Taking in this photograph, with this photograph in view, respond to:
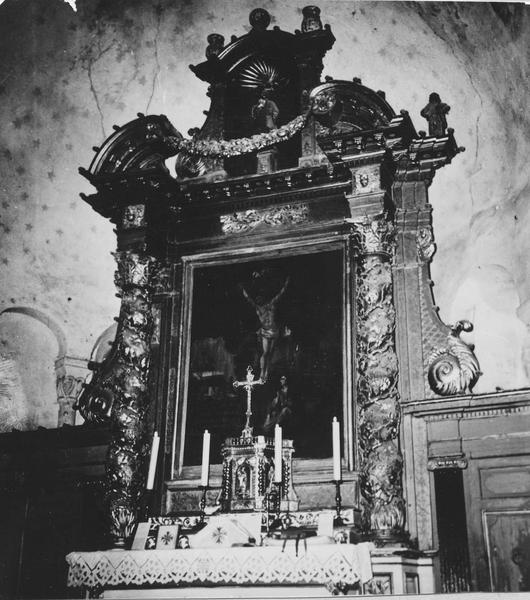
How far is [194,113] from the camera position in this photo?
812 cm

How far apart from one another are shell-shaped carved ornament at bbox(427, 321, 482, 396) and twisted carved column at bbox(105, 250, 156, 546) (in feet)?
8.27

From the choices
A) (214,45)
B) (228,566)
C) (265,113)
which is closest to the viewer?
(228,566)

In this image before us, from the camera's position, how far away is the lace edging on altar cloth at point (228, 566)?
4.83m

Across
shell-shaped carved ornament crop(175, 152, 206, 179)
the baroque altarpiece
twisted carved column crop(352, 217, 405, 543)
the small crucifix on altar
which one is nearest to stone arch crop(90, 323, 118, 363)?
the baroque altarpiece

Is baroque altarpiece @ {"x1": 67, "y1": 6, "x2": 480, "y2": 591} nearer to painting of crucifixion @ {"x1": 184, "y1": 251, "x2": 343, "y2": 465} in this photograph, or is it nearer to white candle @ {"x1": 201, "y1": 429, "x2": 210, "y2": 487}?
painting of crucifixion @ {"x1": 184, "y1": 251, "x2": 343, "y2": 465}

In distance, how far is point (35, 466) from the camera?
7.42 meters

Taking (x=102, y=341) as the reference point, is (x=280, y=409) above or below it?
below

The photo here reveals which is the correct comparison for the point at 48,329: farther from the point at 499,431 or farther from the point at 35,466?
the point at 499,431

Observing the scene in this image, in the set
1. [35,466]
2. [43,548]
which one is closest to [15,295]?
[35,466]

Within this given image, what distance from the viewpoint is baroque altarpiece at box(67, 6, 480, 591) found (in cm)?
612

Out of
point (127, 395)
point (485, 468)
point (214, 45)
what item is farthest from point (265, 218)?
point (485, 468)

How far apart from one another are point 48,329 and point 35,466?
165cm

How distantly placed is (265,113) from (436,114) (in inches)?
67.2

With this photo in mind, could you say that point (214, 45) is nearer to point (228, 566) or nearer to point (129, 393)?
point (129, 393)
